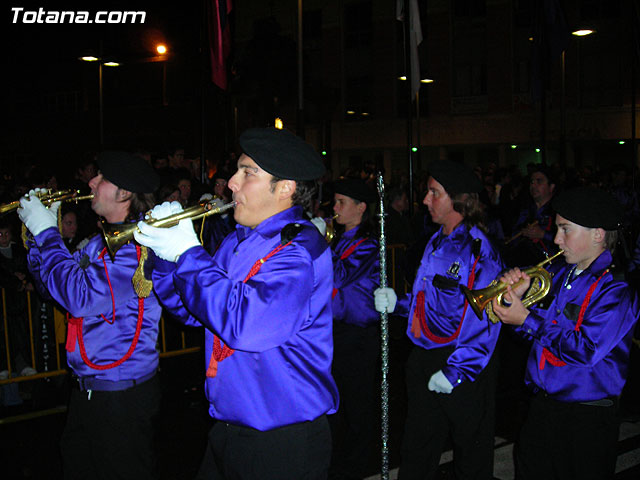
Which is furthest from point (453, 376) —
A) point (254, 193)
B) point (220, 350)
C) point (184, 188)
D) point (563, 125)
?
point (563, 125)

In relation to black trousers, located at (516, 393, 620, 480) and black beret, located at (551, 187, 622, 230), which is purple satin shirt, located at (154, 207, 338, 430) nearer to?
black trousers, located at (516, 393, 620, 480)

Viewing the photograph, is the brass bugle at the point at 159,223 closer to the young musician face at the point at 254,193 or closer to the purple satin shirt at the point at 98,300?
the young musician face at the point at 254,193

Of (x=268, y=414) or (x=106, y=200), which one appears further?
(x=106, y=200)

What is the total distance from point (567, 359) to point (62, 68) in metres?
37.2

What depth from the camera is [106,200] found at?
12.8ft

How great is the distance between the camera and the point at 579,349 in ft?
11.3

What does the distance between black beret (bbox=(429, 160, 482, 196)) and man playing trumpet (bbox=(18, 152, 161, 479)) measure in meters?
2.06

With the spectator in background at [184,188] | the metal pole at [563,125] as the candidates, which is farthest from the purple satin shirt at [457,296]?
the metal pole at [563,125]

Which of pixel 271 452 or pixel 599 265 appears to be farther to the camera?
pixel 599 265

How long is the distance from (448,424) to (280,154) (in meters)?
2.46

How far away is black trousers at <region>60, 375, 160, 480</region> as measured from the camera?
3.59m

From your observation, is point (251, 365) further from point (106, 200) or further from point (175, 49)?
point (175, 49)

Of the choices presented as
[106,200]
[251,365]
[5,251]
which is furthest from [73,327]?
[5,251]
